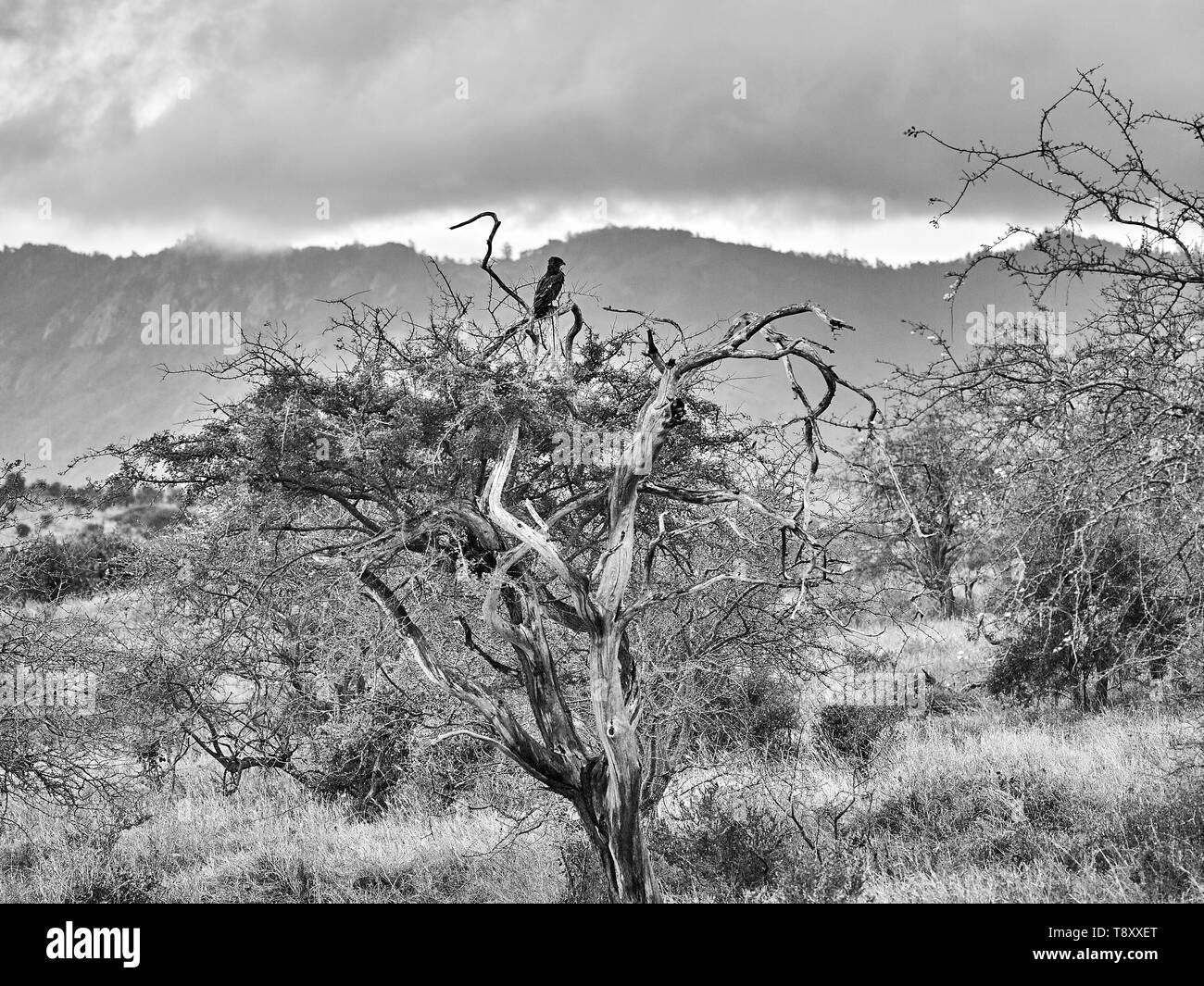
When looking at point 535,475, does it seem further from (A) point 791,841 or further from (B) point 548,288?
(A) point 791,841

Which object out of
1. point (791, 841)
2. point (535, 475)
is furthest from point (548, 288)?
point (791, 841)

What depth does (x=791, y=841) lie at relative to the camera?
9.14 meters

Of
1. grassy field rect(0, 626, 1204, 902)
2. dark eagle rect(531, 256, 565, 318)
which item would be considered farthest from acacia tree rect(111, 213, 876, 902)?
grassy field rect(0, 626, 1204, 902)

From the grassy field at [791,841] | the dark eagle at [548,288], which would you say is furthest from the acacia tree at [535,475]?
the grassy field at [791,841]

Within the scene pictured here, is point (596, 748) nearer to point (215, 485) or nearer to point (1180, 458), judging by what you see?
point (215, 485)

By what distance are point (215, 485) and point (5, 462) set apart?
3318mm

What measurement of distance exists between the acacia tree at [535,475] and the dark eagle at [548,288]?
0.11 metres

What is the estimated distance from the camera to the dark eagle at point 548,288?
24.0 ft

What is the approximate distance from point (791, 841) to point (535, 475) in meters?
3.75

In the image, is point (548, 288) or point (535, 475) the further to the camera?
point (535, 475)

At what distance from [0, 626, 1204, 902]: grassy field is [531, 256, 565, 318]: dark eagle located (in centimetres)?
419

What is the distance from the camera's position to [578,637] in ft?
35.0

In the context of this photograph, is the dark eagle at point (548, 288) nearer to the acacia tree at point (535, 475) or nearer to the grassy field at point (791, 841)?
the acacia tree at point (535, 475)
